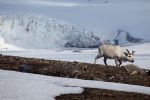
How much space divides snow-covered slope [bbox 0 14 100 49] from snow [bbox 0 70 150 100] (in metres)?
76.6

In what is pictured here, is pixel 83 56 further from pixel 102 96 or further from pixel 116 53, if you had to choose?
pixel 102 96

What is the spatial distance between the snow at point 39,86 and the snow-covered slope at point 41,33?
251 feet

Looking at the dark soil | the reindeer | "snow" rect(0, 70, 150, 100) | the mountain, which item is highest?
the mountain

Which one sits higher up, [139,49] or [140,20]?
[140,20]

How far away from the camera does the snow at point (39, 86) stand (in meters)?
12.7

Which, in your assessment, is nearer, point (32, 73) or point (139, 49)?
point (32, 73)

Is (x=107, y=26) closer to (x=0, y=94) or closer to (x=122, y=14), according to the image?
(x=122, y=14)

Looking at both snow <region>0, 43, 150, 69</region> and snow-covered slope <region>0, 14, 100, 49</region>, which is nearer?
snow <region>0, 43, 150, 69</region>

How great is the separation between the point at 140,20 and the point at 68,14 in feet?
52.4

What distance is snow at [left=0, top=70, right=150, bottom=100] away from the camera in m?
12.7

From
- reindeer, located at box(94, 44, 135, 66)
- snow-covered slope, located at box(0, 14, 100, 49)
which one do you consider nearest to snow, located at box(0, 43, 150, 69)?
reindeer, located at box(94, 44, 135, 66)

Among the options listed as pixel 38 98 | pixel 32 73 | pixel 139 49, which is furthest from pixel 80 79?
pixel 139 49

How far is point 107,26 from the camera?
92125mm

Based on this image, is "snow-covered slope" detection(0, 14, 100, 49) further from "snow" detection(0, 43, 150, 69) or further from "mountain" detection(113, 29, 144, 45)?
"snow" detection(0, 43, 150, 69)
